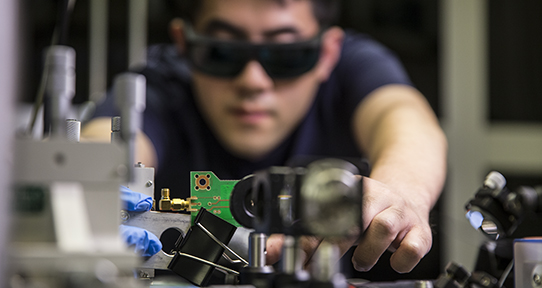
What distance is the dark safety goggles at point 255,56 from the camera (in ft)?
4.54

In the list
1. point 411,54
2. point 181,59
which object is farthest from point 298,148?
point 411,54

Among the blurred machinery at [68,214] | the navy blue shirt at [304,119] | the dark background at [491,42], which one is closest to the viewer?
the blurred machinery at [68,214]

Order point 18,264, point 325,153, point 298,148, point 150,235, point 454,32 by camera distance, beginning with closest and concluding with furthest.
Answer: point 18,264, point 150,235, point 298,148, point 325,153, point 454,32

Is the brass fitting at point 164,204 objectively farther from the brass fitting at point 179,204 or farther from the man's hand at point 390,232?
the man's hand at point 390,232

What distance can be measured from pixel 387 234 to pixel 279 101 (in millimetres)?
1046

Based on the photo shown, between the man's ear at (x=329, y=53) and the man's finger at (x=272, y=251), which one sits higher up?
the man's ear at (x=329, y=53)

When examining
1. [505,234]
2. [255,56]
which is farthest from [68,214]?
[255,56]

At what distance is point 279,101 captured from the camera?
1.62 m

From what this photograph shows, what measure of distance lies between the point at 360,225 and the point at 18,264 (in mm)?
241

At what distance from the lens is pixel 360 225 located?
420mm

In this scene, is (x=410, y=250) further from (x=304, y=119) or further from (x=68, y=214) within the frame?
(x=304, y=119)

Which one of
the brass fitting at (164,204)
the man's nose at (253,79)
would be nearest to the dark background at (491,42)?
the man's nose at (253,79)

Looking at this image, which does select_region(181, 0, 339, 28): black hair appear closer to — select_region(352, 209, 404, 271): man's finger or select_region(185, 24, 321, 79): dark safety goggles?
select_region(185, 24, 321, 79): dark safety goggles

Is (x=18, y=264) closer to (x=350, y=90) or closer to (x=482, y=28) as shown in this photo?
(x=350, y=90)
